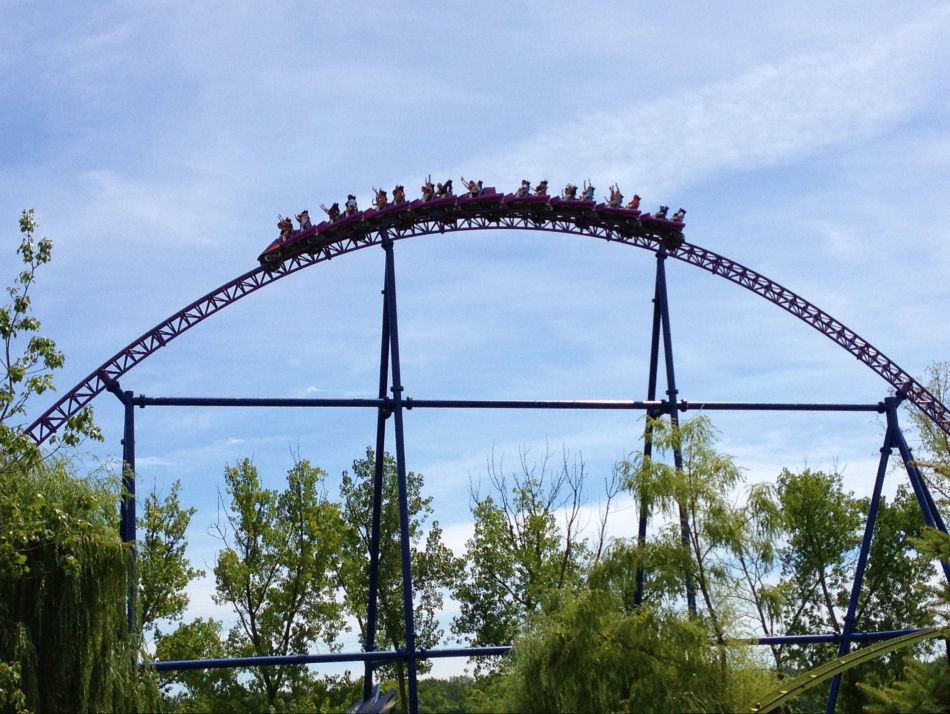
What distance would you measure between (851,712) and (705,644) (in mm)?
16378

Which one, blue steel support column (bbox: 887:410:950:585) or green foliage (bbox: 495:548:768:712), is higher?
blue steel support column (bbox: 887:410:950:585)

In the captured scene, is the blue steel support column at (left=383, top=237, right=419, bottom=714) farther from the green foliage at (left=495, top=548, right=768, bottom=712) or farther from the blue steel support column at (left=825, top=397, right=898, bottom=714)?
the blue steel support column at (left=825, top=397, right=898, bottom=714)

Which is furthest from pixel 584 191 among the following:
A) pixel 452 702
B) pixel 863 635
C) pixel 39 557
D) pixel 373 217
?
pixel 452 702

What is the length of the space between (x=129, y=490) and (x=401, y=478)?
3.52m

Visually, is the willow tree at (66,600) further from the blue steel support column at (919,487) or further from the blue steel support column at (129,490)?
the blue steel support column at (919,487)

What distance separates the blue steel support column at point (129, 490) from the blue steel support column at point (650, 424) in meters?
5.76

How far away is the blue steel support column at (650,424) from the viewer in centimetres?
1224

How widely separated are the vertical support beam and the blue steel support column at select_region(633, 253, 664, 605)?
575cm

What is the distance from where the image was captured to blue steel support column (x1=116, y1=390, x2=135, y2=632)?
1212 centimetres

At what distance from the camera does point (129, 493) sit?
508 inches

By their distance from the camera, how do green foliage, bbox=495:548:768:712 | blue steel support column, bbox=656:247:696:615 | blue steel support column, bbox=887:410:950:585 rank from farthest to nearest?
1. blue steel support column, bbox=887:410:950:585
2. blue steel support column, bbox=656:247:696:615
3. green foliage, bbox=495:548:768:712

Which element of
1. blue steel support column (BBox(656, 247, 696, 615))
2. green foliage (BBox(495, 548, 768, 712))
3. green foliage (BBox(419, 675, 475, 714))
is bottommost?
green foliage (BBox(419, 675, 475, 714))

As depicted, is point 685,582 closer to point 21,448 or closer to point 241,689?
point 21,448

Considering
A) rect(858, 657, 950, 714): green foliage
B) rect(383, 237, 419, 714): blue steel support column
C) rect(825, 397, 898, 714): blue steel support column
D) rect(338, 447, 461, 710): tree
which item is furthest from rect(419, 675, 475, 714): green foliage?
rect(858, 657, 950, 714): green foliage
